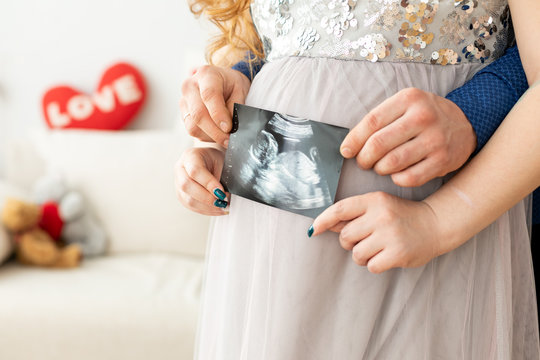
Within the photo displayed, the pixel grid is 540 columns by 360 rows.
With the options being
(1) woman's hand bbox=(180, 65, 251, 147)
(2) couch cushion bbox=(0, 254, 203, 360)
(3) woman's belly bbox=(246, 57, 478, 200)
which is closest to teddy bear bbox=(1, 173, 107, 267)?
(2) couch cushion bbox=(0, 254, 203, 360)

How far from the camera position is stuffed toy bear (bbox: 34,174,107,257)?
1924 mm

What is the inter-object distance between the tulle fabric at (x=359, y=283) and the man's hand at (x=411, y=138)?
0.04m

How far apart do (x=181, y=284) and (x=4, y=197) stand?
755 millimetres

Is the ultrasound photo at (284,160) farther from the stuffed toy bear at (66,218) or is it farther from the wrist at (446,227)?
the stuffed toy bear at (66,218)

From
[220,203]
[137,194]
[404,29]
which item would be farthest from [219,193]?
[137,194]

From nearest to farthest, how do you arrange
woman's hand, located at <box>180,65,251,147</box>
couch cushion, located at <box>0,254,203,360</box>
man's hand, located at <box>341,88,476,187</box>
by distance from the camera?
man's hand, located at <box>341,88,476,187</box> < woman's hand, located at <box>180,65,251,147</box> < couch cushion, located at <box>0,254,203,360</box>

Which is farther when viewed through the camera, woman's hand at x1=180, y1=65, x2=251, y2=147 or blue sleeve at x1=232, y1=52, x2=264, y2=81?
blue sleeve at x1=232, y1=52, x2=264, y2=81

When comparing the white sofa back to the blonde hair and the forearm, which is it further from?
the forearm

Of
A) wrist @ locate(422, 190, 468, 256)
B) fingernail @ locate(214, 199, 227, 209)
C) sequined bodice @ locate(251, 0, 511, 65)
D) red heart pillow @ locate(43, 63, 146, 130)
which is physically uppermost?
sequined bodice @ locate(251, 0, 511, 65)

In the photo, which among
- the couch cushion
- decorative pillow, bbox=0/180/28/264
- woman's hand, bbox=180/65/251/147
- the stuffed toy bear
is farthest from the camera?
the stuffed toy bear

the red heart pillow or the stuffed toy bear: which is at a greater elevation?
the red heart pillow

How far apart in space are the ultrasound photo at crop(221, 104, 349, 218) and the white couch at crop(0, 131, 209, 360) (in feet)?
3.21

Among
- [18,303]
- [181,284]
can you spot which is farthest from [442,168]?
[18,303]

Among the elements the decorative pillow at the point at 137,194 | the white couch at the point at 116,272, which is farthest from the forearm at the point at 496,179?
the decorative pillow at the point at 137,194
